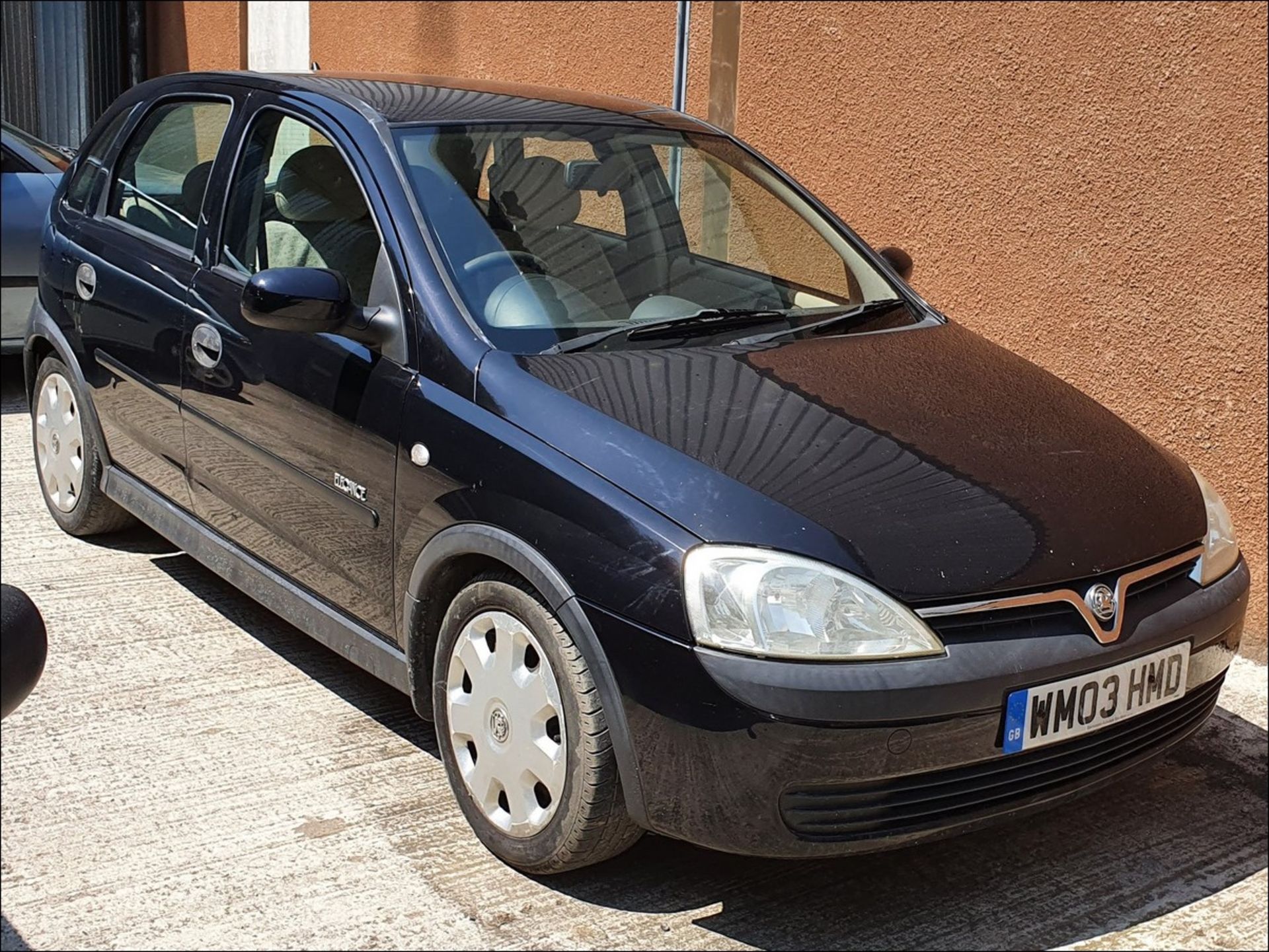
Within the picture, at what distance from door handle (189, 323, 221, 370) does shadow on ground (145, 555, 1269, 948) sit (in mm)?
1063

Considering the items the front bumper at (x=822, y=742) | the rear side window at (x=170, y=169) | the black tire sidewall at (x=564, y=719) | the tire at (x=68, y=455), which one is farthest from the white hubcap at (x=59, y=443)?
the front bumper at (x=822, y=742)

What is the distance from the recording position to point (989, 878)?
127 inches

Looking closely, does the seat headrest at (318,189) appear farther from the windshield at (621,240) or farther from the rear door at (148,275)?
the rear door at (148,275)

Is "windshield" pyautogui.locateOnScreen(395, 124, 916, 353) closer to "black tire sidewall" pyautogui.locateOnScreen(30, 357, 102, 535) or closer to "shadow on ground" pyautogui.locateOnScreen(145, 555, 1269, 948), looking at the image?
"shadow on ground" pyautogui.locateOnScreen(145, 555, 1269, 948)

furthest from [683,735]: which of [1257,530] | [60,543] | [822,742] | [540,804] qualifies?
[60,543]

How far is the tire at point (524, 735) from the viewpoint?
2.86 m

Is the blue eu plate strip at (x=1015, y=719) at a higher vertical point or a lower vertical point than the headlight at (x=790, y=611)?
lower

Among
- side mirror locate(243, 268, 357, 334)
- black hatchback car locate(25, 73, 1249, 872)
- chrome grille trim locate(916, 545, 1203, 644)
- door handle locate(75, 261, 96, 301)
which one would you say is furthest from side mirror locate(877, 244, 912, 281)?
door handle locate(75, 261, 96, 301)

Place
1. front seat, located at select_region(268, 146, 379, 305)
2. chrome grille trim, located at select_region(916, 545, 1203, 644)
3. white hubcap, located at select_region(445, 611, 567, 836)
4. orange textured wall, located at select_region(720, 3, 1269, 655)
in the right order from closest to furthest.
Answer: chrome grille trim, located at select_region(916, 545, 1203, 644) → white hubcap, located at select_region(445, 611, 567, 836) → front seat, located at select_region(268, 146, 379, 305) → orange textured wall, located at select_region(720, 3, 1269, 655)

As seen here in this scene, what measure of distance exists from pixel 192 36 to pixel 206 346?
8.40 meters

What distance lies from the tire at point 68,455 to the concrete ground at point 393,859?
96 cm

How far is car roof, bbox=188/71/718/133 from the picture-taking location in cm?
387

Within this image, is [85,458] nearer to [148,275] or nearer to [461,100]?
[148,275]

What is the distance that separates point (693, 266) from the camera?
12.5ft
